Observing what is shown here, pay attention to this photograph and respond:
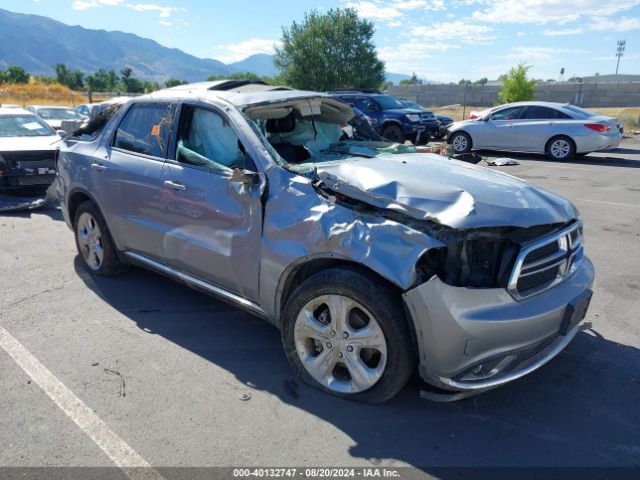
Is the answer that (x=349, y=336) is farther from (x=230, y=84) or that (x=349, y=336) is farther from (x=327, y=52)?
(x=327, y=52)

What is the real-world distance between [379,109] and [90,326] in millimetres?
13755

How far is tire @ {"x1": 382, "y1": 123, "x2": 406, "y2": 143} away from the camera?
1580 cm

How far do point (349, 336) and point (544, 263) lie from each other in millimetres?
1197

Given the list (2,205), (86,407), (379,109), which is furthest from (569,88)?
(86,407)

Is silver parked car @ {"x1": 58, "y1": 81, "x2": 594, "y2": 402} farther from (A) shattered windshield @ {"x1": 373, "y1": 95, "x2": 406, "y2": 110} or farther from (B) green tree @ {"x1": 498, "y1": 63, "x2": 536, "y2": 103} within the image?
(B) green tree @ {"x1": 498, "y1": 63, "x2": 536, "y2": 103}

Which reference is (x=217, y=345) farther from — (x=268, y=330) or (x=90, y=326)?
(x=90, y=326)

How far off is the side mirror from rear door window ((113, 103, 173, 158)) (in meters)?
1.08

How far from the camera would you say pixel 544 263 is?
2.90 m

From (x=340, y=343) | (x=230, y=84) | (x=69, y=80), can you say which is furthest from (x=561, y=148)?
(x=69, y=80)

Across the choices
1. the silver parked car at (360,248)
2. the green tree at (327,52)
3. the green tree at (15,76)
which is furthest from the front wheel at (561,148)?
the green tree at (15,76)

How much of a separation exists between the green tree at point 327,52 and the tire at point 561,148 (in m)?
27.1

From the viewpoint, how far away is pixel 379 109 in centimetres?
1633

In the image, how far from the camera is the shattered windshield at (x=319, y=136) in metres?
4.21

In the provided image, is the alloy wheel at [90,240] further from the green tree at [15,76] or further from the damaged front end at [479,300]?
the green tree at [15,76]
